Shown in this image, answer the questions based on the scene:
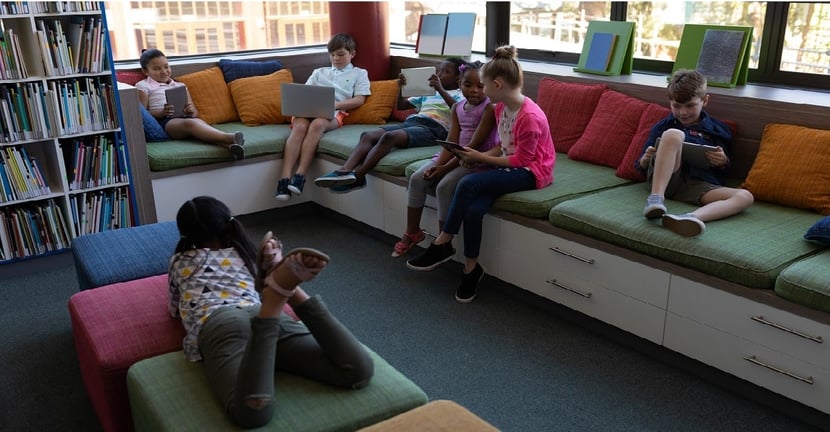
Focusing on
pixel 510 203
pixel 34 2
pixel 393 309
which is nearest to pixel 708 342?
pixel 510 203

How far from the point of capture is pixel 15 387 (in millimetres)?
2535

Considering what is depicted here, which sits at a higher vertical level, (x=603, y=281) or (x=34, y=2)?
(x=34, y=2)

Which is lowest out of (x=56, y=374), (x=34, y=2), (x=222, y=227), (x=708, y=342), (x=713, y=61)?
(x=56, y=374)

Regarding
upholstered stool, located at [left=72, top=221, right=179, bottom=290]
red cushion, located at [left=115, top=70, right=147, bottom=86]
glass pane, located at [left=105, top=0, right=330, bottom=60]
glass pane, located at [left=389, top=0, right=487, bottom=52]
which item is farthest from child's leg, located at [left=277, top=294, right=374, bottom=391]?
glass pane, located at [left=105, top=0, right=330, bottom=60]

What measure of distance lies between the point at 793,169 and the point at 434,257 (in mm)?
1536

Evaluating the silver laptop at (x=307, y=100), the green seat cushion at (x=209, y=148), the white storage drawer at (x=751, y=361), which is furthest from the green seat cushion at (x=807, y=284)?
the green seat cushion at (x=209, y=148)

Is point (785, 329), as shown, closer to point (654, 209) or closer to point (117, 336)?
point (654, 209)

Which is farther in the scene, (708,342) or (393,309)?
(393,309)

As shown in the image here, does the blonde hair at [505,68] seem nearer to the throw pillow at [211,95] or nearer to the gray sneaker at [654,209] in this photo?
the gray sneaker at [654,209]

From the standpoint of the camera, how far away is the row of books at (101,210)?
363cm

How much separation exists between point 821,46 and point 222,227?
2.87 meters

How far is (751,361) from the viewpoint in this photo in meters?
2.29

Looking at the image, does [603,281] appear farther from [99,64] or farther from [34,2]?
[34,2]

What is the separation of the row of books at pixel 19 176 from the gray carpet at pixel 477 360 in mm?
364
